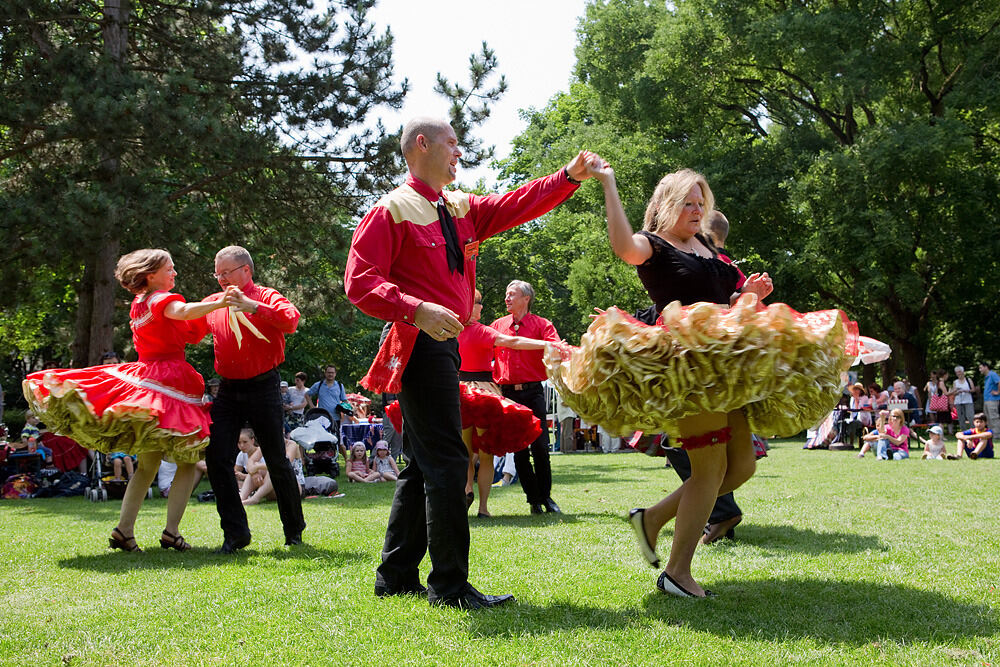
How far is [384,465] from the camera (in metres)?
14.2

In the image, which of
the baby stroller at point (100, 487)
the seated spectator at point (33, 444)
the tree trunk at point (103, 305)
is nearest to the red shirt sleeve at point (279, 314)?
the baby stroller at point (100, 487)

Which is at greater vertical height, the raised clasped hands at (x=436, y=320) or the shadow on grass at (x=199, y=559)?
the raised clasped hands at (x=436, y=320)

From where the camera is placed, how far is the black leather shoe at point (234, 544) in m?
6.10

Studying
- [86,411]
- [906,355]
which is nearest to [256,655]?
[86,411]

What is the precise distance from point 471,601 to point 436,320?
1.30m

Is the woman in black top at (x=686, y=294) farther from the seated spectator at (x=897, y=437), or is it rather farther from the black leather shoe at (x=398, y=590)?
the seated spectator at (x=897, y=437)

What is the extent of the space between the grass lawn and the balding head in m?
2.22

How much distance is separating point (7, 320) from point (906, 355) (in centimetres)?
3267

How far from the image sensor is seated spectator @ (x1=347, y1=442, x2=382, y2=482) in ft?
44.9

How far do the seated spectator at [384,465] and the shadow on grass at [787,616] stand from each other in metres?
10.1

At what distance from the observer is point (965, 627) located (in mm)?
3486

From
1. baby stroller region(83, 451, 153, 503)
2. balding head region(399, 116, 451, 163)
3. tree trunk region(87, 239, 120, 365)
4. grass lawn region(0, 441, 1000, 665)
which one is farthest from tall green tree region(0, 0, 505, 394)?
balding head region(399, 116, 451, 163)

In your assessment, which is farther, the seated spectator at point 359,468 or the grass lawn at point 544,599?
the seated spectator at point 359,468

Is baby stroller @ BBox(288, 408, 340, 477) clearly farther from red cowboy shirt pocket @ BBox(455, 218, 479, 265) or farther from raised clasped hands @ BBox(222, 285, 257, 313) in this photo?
red cowboy shirt pocket @ BBox(455, 218, 479, 265)
